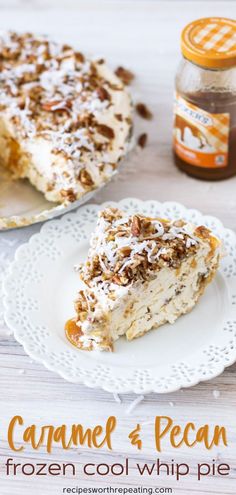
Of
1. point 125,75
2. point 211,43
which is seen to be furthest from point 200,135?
point 125,75

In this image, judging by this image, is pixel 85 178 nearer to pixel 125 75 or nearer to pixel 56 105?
pixel 56 105

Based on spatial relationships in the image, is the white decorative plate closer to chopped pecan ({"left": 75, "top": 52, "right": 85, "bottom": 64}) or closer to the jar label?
Answer: the jar label

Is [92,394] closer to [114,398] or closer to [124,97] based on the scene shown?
[114,398]

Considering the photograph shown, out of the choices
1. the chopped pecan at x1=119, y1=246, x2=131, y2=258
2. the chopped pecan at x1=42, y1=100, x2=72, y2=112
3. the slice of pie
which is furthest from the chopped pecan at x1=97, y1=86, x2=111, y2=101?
the chopped pecan at x1=119, y1=246, x2=131, y2=258

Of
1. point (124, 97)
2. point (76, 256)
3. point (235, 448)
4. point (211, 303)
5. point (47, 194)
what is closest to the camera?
point (235, 448)

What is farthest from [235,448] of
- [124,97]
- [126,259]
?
[124,97]

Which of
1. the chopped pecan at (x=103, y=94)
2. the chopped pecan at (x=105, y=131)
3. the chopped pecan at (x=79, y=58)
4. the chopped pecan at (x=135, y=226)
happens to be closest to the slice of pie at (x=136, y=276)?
the chopped pecan at (x=135, y=226)
